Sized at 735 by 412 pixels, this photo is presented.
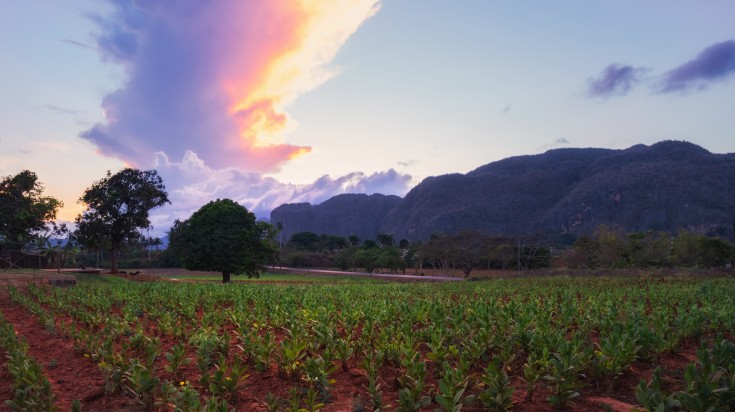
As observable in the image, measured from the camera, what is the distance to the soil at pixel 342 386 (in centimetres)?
634

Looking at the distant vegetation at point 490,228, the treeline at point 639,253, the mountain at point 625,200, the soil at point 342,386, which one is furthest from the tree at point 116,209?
the mountain at point 625,200

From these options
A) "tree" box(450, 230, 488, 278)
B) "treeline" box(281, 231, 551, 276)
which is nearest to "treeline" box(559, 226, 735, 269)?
"treeline" box(281, 231, 551, 276)

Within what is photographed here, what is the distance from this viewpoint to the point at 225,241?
4300 centimetres

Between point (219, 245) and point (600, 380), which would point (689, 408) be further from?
point (219, 245)

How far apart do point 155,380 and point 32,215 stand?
57160 millimetres

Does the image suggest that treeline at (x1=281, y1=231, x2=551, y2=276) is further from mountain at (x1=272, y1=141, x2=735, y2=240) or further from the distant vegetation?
mountain at (x1=272, y1=141, x2=735, y2=240)

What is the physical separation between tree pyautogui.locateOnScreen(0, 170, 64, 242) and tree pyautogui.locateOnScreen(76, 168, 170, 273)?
12632 millimetres

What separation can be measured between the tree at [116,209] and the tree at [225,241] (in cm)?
450

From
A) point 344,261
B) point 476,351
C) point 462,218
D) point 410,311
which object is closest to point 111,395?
point 476,351

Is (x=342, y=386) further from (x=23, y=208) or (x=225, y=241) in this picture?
(x=23, y=208)

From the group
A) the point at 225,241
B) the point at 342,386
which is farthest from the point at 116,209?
the point at 342,386

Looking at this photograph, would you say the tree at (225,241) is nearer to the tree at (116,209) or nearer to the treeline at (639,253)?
the tree at (116,209)

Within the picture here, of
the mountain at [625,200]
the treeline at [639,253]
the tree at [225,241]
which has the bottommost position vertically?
the treeline at [639,253]

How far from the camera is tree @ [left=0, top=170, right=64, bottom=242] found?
50719 mm
